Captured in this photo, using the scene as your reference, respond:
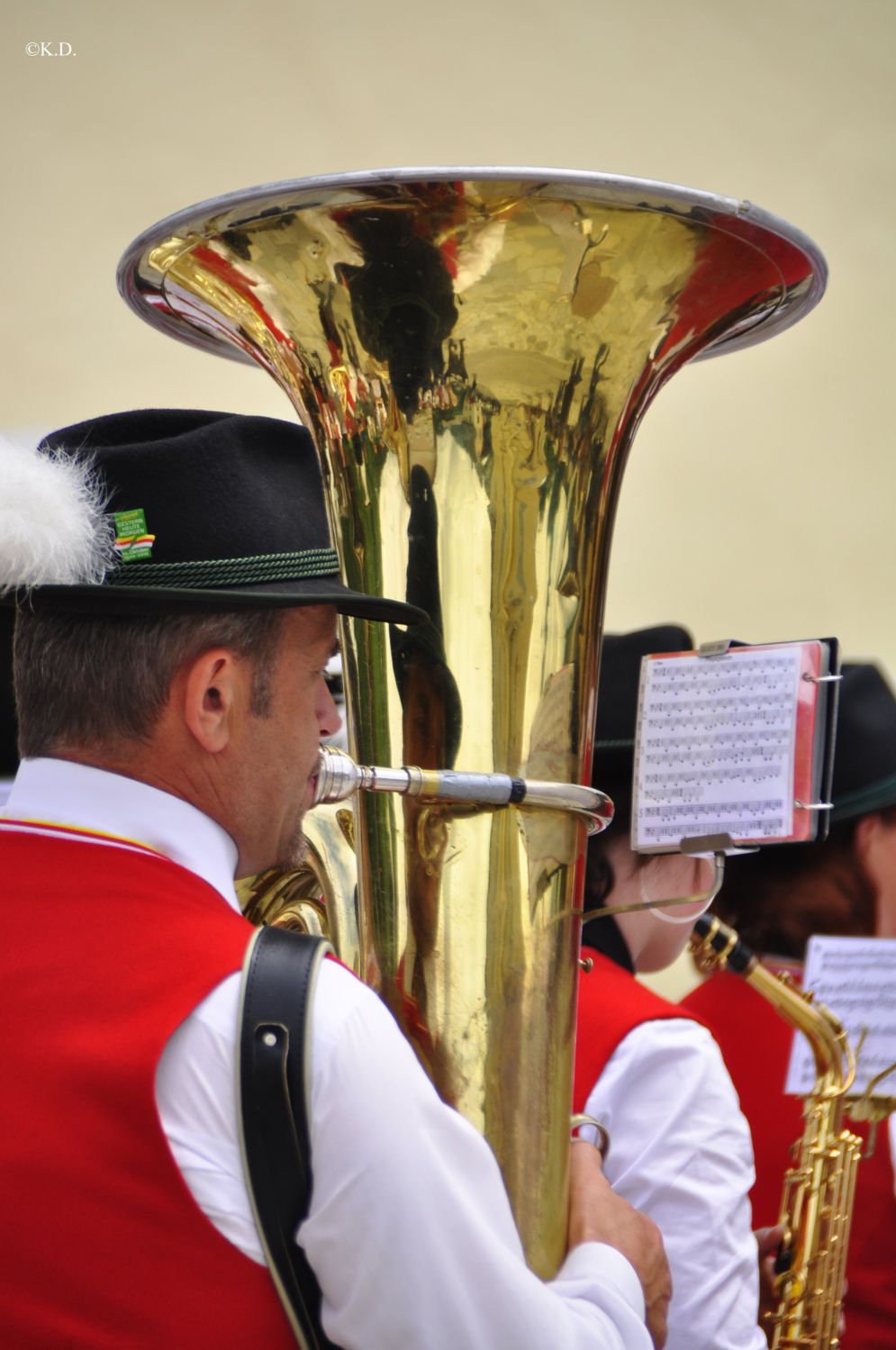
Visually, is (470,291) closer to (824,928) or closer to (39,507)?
(39,507)

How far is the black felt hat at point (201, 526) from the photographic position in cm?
117

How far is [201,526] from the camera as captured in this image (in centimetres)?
122

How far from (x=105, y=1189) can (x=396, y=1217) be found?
20cm

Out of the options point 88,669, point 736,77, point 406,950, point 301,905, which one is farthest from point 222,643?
point 736,77

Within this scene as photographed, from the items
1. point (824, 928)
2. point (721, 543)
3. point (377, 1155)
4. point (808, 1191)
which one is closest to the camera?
point (377, 1155)

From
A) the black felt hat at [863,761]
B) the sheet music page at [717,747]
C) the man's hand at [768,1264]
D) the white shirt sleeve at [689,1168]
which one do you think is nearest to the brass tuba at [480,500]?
the sheet music page at [717,747]

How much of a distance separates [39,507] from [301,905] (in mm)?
704

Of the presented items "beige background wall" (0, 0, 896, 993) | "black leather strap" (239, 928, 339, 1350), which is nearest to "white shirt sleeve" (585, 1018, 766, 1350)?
"black leather strap" (239, 928, 339, 1350)

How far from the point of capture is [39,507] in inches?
45.4

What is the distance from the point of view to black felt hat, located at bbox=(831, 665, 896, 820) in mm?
2426

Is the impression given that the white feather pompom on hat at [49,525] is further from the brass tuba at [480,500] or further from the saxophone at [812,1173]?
the saxophone at [812,1173]

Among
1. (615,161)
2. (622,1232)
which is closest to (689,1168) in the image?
(622,1232)

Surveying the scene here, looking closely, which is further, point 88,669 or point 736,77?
point 736,77

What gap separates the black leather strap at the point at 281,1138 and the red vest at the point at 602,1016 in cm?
70
